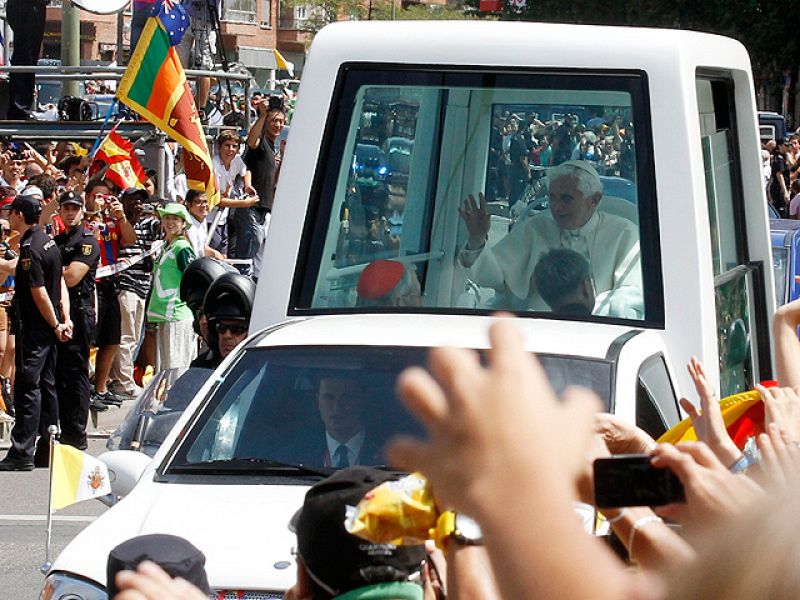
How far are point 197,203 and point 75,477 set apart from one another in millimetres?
7600

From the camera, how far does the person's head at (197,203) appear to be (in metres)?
12.7

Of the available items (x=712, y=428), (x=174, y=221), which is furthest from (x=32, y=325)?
(x=712, y=428)

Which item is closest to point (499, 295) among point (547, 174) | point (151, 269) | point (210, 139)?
point (547, 174)

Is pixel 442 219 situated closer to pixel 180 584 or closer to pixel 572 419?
pixel 180 584

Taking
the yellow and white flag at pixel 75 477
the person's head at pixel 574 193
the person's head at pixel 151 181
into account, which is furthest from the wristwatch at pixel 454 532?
the person's head at pixel 151 181

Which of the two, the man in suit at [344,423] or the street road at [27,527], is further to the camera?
the street road at [27,527]

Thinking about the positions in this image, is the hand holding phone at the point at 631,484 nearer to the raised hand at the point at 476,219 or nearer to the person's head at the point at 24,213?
the raised hand at the point at 476,219

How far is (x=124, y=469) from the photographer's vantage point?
486 centimetres

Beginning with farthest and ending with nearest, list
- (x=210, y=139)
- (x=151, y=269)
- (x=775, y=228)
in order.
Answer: (x=210, y=139)
(x=151, y=269)
(x=775, y=228)

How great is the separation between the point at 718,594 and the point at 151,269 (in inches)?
481

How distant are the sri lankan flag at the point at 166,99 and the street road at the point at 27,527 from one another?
2.79m

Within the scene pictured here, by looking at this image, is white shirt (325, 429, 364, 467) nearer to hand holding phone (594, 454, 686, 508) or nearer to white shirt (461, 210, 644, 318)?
white shirt (461, 210, 644, 318)

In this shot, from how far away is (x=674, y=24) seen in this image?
49344 millimetres

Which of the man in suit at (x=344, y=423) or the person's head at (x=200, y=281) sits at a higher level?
the person's head at (x=200, y=281)
